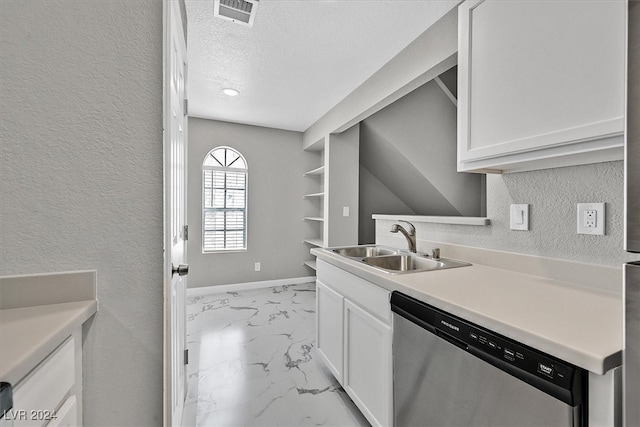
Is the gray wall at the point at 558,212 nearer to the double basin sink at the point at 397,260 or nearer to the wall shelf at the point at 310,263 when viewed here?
the double basin sink at the point at 397,260

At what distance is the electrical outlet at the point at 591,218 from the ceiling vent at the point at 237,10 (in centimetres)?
192

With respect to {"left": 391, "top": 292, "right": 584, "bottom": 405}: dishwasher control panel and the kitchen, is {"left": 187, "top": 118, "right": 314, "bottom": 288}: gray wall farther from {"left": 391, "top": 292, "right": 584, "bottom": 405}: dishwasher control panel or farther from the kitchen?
{"left": 391, "top": 292, "right": 584, "bottom": 405}: dishwasher control panel

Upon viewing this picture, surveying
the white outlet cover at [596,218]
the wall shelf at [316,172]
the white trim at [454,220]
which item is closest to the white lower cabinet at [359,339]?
the white trim at [454,220]

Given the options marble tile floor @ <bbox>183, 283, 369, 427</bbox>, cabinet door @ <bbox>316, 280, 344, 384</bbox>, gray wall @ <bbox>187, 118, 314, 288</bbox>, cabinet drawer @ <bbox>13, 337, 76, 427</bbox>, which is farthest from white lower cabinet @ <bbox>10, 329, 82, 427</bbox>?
gray wall @ <bbox>187, 118, 314, 288</bbox>

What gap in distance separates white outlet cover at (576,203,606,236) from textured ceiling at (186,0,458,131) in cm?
129

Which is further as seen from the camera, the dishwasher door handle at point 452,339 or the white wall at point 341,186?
the white wall at point 341,186

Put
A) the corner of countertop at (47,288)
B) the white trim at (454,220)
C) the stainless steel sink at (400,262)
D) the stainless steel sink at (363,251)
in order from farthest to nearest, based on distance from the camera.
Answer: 1. the stainless steel sink at (363,251)
2. the stainless steel sink at (400,262)
3. the white trim at (454,220)
4. the corner of countertop at (47,288)

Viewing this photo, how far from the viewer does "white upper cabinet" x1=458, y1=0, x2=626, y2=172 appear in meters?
0.89

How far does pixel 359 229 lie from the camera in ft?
13.1

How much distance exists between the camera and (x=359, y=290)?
1518 mm

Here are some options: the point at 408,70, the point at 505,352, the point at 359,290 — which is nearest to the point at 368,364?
the point at 359,290

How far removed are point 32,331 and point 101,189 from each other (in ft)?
1.31

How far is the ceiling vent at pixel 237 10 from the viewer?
1657 mm

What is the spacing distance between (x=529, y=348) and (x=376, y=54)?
6.90ft
